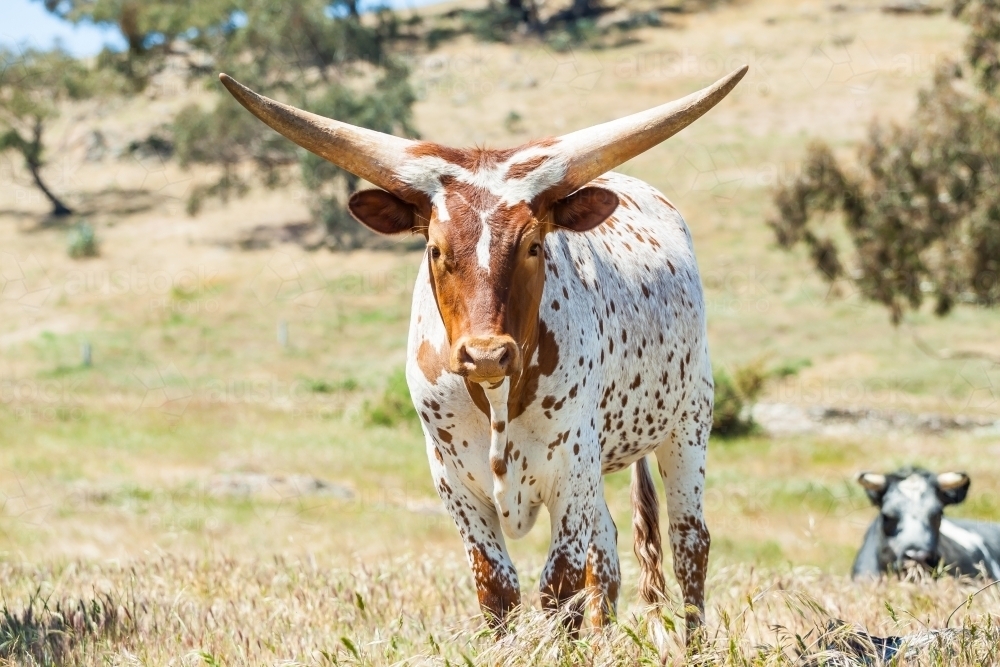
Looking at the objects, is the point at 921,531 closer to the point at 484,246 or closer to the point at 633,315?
the point at 633,315

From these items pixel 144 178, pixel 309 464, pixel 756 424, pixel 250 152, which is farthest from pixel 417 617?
pixel 144 178

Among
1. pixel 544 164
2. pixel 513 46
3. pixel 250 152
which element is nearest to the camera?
pixel 544 164

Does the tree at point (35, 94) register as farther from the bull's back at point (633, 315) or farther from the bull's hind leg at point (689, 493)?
the bull's hind leg at point (689, 493)

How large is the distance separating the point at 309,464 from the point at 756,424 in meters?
8.65

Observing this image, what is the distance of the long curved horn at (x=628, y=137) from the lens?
15.5 ft

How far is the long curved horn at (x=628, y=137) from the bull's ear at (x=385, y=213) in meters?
0.62

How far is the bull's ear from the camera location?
478 cm

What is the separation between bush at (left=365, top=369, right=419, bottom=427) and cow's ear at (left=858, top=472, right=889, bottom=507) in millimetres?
12580

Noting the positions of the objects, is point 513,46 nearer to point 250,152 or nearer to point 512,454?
point 250,152

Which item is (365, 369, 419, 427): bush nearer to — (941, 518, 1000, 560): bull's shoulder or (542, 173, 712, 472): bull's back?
(941, 518, 1000, 560): bull's shoulder

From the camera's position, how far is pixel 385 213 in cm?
484

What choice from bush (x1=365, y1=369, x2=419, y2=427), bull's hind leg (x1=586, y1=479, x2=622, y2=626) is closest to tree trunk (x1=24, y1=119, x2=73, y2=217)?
bush (x1=365, y1=369, x2=419, y2=427)

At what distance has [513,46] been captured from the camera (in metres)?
69.9

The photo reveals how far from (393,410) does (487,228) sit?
18.4 meters
